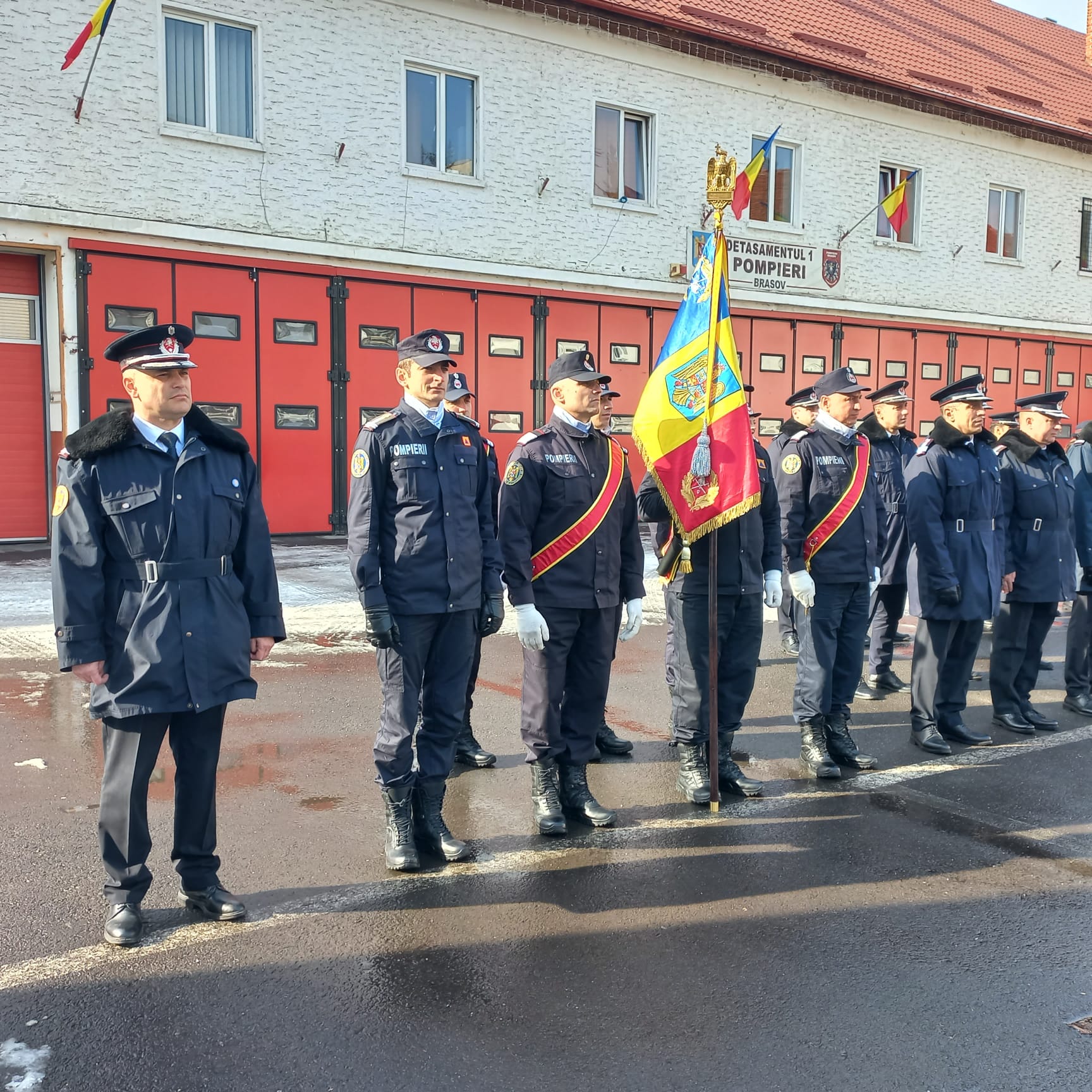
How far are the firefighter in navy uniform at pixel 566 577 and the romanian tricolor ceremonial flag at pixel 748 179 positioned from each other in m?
12.5

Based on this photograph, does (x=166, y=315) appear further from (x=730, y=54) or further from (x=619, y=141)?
(x=730, y=54)

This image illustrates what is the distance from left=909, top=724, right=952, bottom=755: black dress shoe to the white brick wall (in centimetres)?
1116

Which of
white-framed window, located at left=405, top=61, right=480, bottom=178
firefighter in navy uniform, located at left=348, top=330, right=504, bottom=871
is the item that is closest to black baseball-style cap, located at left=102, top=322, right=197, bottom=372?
firefighter in navy uniform, located at left=348, top=330, right=504, bottom=871

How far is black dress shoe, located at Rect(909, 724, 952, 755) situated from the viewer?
6.47 m

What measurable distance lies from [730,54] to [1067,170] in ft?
32.6

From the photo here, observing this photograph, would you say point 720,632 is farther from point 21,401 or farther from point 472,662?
point 21,401

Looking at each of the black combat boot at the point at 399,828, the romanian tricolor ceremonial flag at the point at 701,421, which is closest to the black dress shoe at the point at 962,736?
the romanian tricolor ceremonial flag at the point at 701,421

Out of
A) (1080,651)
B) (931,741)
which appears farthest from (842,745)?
(1080,651)

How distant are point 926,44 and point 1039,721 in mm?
20740

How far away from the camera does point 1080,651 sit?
7840mm

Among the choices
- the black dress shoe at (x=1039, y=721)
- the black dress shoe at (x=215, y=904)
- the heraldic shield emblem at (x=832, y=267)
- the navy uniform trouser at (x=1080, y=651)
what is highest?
the heraldic shield emblem at (x=832, y=267)

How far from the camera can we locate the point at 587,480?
5289mm

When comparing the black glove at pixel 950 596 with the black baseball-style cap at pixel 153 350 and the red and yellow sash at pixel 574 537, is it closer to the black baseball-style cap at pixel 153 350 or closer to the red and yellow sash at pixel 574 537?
the red and yellow sash at pixel 574 537

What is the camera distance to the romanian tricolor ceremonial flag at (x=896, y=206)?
19422 millimetres
